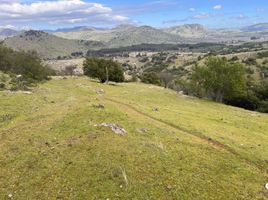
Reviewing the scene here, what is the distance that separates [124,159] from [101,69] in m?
72.6

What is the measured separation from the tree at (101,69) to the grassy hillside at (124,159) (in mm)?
59999

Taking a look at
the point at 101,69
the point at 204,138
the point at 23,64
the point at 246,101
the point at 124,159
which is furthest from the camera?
the point at 101,69

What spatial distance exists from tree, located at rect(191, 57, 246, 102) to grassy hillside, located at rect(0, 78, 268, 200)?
125 ft

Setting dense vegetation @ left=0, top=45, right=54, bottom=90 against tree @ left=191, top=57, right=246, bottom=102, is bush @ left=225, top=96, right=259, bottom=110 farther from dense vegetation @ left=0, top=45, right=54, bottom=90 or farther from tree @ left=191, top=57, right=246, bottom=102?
dense vegetation @ left=0, top=45, right=54, bottom=90

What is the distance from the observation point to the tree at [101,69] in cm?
9438

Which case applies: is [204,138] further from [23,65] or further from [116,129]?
[23,65]

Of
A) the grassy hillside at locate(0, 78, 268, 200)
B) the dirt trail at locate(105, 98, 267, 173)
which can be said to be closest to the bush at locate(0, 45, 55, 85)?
the dirt trail at locate(105, 98, 267, 173)

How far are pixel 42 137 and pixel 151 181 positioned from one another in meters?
11.6

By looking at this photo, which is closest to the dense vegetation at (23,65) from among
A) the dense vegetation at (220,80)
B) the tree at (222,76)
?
the dense vegetation at (220,80)

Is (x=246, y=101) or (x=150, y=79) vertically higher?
(x=246, y=101)

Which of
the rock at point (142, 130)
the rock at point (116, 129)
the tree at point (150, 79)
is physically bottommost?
the tree at point (150, 79)

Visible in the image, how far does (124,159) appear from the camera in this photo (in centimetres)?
2353

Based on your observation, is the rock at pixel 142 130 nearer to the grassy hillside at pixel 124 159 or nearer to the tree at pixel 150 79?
the grassy hillside at pixel 124 159

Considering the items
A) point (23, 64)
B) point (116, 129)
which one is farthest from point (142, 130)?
point (23, 64)
